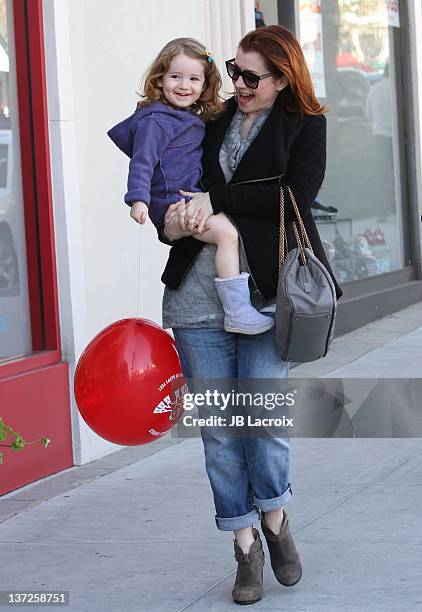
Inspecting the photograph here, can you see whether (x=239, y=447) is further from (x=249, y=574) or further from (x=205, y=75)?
(x=205, y=75)

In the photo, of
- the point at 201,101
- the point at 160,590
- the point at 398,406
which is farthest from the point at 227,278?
the point at 398,406

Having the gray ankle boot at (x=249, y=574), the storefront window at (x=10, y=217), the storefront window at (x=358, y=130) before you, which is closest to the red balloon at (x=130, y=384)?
the gray ankle boot at (x=249, y=574)

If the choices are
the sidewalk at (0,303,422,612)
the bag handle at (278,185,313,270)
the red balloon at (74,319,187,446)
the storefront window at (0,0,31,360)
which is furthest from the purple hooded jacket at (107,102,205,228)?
the storefront window at (0,0,31,360)

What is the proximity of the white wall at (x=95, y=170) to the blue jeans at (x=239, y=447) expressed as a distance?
2.13m

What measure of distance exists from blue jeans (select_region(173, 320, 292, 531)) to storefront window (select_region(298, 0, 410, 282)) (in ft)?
20.6

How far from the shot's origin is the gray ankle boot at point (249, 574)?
3.92 metres

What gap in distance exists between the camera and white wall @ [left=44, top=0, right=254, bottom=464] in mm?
5926

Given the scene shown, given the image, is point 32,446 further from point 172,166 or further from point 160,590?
point 172,166

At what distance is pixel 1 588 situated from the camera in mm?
4207

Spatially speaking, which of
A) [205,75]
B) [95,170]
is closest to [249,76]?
[205,75]

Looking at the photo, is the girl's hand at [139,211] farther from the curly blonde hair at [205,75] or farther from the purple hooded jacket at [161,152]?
the curly blonde hair at [205,75]

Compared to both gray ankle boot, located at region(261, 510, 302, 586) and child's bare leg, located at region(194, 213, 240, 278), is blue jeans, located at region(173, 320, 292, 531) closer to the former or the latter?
gray ankle boot, located at region(261, 510, 302, 586)

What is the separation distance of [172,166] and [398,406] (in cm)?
369

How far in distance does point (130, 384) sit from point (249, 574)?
74 centimetres
